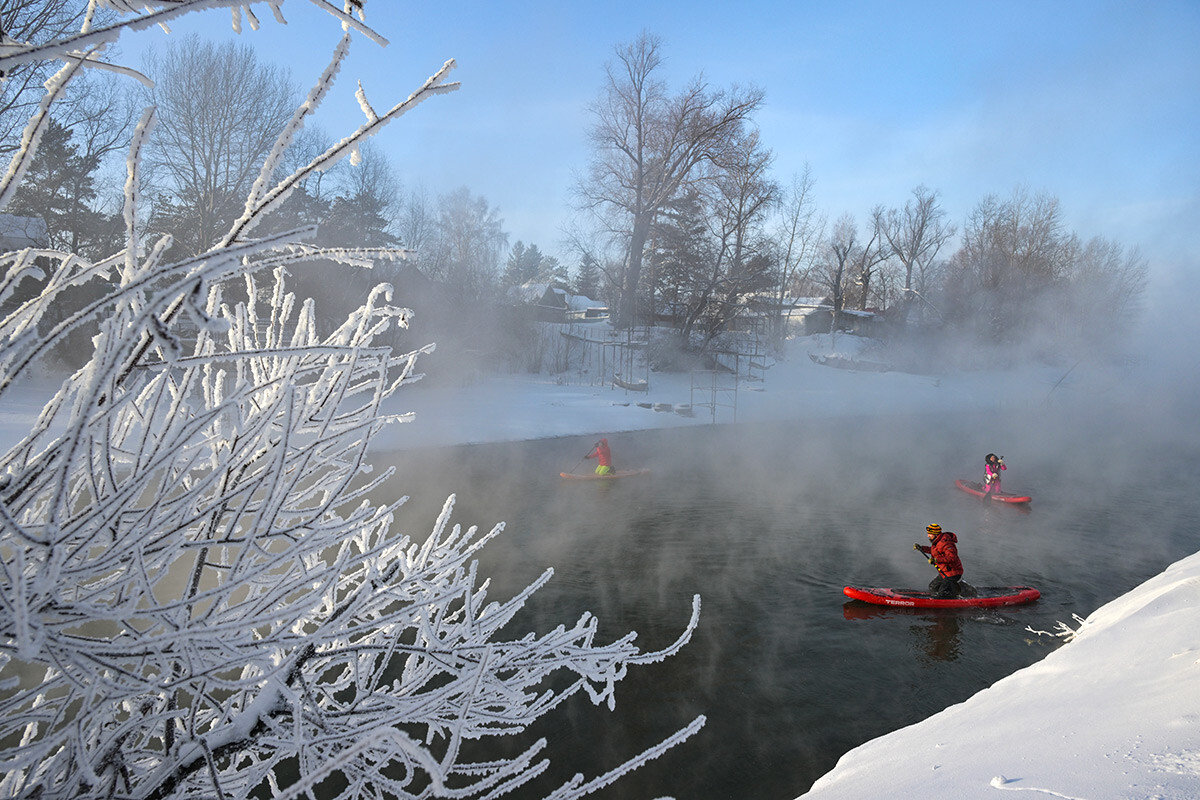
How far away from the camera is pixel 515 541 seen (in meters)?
11.0

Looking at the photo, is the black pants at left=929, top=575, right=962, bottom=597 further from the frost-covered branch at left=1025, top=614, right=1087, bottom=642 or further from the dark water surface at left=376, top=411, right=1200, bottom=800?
the frost-covered branch at left=1025, top=614, right=1087, bottom=642

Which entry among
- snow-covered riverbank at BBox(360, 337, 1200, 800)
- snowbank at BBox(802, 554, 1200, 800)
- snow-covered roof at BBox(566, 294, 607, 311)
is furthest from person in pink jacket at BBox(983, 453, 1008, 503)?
snow-covered roof at BBox(566, 294, 607, 311)

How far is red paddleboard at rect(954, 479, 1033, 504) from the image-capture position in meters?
14.3

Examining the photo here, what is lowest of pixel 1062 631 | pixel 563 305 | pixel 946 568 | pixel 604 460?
pixel 604 460

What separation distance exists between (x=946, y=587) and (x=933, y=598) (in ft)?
0.81

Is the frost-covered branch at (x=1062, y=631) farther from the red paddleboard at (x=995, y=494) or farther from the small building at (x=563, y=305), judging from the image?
the small building at (x=563, y=305)

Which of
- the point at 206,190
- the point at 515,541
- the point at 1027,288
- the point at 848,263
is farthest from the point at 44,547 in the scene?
the point at 848,263

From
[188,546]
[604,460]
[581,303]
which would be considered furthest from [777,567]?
[581,303]

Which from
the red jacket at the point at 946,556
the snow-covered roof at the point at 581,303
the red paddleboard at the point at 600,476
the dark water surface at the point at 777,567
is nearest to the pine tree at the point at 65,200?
the dark water surface at the point at 777,567

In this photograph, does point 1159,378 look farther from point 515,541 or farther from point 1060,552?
point 515,541

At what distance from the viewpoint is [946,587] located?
345 inches

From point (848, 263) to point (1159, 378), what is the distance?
77.2ft

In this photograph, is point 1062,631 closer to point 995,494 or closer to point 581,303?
point 995,494

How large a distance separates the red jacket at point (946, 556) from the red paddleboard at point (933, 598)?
359mm
